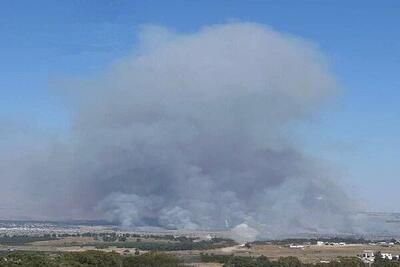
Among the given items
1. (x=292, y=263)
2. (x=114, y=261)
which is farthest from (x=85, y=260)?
(x=292, y=263)

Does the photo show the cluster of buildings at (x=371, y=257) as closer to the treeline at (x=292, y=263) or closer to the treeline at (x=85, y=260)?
the treeline at (x=292, y=263)

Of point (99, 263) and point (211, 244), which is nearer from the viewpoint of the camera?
point (99, 263)

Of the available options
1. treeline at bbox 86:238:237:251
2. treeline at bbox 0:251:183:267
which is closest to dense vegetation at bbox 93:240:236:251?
treeline at bbox 86:238:237:251

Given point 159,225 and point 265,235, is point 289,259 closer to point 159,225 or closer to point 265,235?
point 265,235

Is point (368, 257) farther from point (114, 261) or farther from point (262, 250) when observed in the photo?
point (114, 261)

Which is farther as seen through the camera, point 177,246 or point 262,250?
point 177,246

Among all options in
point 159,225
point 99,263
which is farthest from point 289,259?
point 159,225

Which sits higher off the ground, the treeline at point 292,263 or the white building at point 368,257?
the white building at point 368,257

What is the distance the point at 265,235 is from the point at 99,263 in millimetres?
75435

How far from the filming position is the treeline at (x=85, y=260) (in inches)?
2003

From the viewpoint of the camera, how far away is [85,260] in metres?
57.1

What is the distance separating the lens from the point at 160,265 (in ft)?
202

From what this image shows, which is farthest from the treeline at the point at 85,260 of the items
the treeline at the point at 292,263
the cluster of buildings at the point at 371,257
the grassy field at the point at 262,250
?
the cluster of buildings at the point at 371,257

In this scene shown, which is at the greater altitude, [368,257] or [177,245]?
Result: [177,245]
